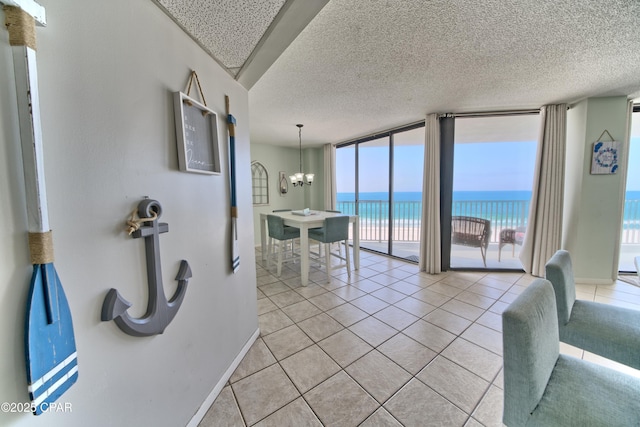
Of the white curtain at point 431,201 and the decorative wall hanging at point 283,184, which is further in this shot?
the decorative wall hanging at point 283,184

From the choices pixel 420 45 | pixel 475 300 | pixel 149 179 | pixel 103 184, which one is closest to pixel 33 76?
pixel 103 184

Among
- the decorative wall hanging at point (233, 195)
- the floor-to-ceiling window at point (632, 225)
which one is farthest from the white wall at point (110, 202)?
the floor-to-ceiling window at point (632, 225)

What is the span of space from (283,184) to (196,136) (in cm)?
410

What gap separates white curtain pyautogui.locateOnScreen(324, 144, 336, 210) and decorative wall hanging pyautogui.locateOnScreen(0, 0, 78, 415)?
464cm

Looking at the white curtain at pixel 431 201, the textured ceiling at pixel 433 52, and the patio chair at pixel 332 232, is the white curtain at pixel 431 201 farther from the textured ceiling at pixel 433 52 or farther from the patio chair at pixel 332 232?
the patio chair at pixel 332 232

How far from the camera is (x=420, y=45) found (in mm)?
1610

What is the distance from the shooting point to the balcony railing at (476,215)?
3.84m

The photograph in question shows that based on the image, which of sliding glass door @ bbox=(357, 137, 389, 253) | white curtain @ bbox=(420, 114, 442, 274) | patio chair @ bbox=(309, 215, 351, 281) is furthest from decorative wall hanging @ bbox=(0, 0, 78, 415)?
sliding glass door @ bbox=(357, 137, 389, 253)

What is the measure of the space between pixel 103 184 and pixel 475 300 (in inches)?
125

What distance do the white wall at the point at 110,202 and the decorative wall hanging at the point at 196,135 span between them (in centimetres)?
4

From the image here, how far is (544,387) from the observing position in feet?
3.01

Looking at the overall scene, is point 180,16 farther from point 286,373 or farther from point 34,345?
point 286,373

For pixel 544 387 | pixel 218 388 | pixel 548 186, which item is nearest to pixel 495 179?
pixel 548 186

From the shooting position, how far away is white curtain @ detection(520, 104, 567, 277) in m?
2.76
